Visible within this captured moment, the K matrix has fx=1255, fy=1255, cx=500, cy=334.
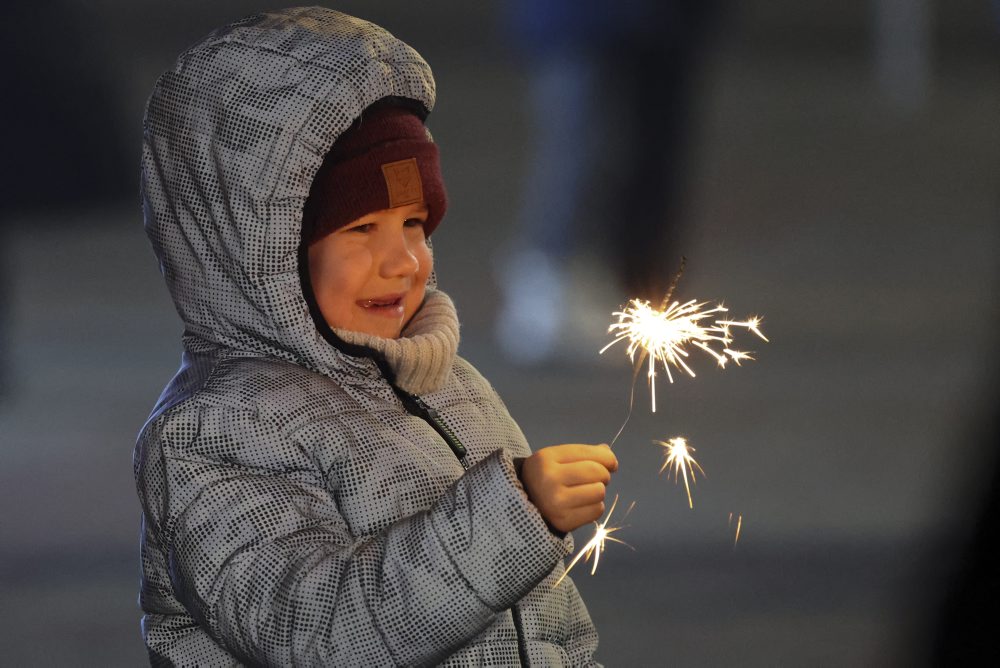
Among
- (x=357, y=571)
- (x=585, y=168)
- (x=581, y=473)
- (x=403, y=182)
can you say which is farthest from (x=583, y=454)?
(x=585, y=168)

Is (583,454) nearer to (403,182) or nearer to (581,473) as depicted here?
(581,473)

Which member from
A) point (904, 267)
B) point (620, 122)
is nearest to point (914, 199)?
point (904, 267)

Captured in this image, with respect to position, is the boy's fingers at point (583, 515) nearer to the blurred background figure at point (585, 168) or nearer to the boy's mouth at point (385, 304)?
the boy's mouth at point (385, 304)

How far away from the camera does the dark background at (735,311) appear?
249cm

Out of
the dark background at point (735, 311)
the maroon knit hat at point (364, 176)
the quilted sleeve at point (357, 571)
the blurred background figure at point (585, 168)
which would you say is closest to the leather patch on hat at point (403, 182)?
the maroon knit hat at point (364, 176)

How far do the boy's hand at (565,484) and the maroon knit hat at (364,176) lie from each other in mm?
293

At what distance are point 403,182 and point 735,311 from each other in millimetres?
2208

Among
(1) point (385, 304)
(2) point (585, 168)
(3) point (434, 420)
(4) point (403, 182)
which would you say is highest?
(2) point (585, 168)

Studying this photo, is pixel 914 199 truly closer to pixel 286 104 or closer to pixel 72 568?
pixel 72 568

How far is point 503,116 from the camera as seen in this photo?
10.8 ft

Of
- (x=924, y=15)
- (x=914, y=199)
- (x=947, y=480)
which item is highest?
(x=924, y=15)

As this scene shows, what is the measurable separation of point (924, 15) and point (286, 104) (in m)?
3.11

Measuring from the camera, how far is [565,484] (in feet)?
3.20

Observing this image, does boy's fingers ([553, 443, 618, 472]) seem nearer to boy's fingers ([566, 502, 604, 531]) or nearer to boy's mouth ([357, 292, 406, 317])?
boy's fingers ([566, 502, 604, 531])
